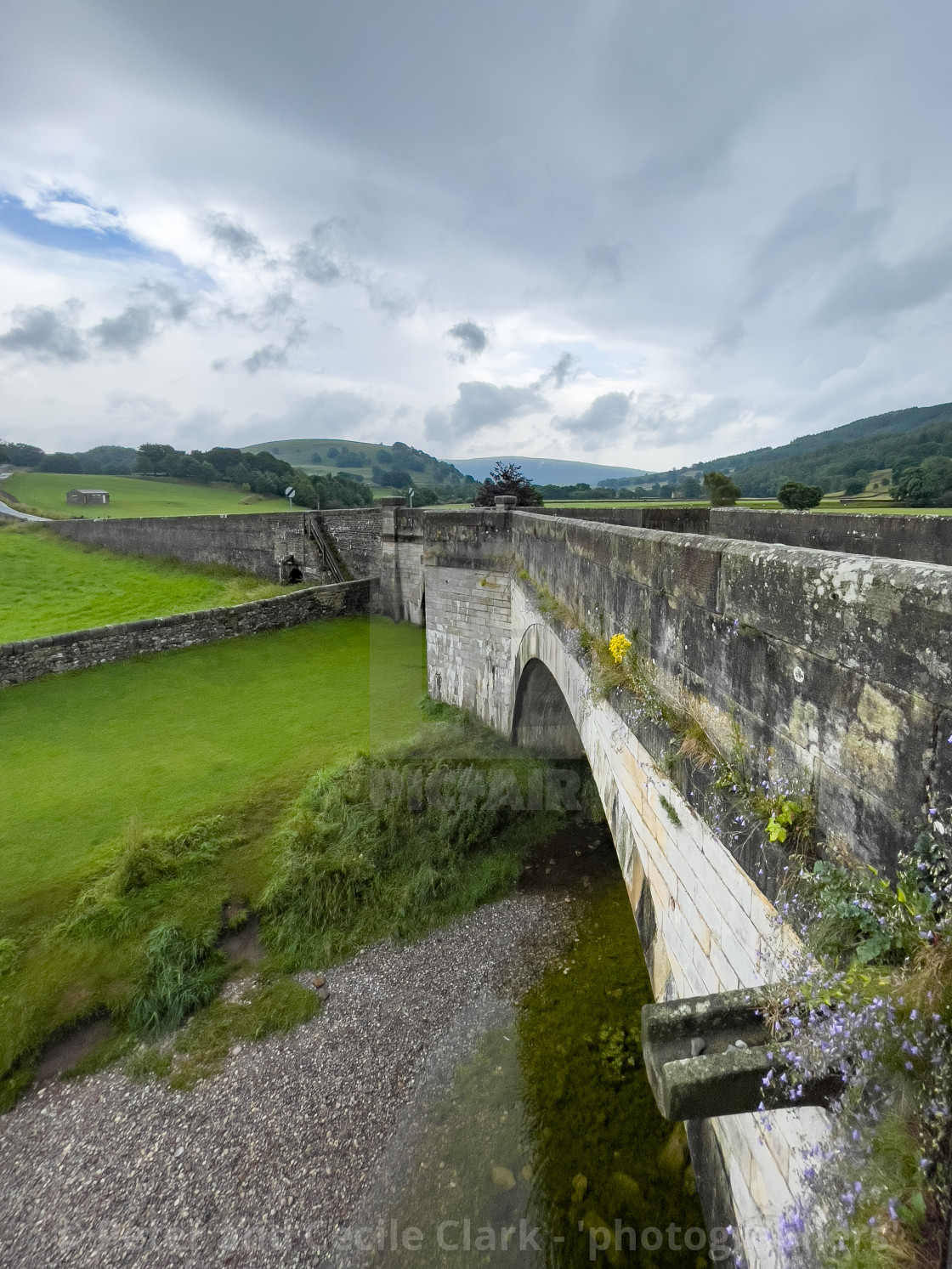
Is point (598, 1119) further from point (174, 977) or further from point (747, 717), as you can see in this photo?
point (747, 717)

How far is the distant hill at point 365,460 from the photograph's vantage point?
160 metres

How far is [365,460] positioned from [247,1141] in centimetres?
17687

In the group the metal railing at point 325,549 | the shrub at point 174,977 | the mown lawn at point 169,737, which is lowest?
the shrub at point 174,977

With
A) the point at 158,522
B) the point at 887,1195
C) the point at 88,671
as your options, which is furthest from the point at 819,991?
the point at 158,522

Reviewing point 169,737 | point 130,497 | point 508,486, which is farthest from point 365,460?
point 169,737

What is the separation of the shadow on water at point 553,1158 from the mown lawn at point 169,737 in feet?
18.6

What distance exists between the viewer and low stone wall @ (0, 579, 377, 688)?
15.2m

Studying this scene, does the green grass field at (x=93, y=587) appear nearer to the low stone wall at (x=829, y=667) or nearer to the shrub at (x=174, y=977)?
the shrub at (x=174, y=977)

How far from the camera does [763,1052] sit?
1707 mm

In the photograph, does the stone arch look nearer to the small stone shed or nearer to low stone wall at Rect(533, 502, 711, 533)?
low stone wall at Rect(533, 502, 711, 533)

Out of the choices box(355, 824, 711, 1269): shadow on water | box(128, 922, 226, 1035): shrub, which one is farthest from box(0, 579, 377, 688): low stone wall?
box(355, 824, 711, 1269): shadow on water

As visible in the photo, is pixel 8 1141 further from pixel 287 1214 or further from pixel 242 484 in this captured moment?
pixel 242 484

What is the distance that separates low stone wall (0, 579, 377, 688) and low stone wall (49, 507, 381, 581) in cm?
265

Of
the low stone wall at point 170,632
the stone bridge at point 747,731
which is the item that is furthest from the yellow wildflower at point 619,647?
the low stone wall at point 170,632
